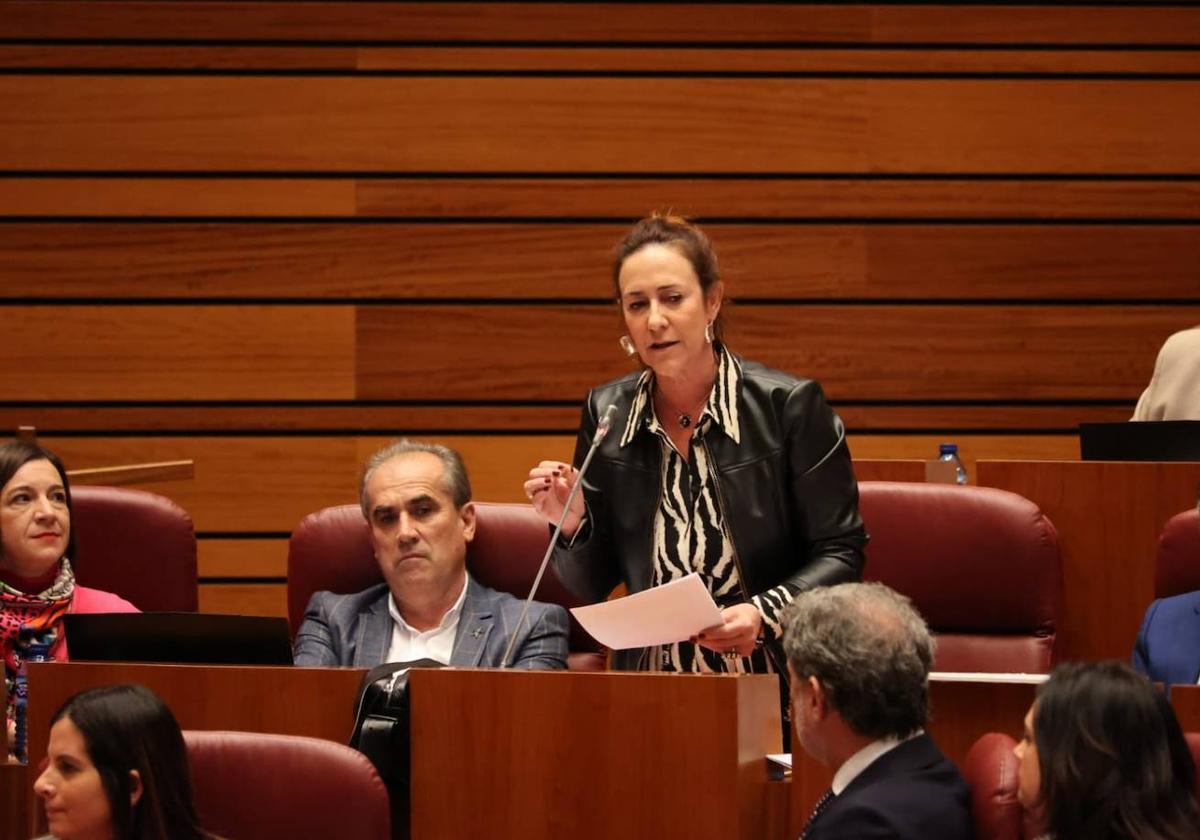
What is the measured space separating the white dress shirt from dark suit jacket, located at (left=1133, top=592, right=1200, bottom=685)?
3.96 ft

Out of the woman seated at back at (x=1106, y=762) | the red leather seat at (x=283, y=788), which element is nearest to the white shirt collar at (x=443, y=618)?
the red leather seat at (x=283, y=788)

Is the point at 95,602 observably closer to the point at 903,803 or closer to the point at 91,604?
the point at 91,604

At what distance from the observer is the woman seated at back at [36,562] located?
9.93 feet

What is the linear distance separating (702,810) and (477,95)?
11.2 ft

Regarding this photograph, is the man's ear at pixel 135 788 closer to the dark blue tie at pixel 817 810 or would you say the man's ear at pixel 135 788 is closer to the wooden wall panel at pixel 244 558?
the dark blue tie at pixel 817 810

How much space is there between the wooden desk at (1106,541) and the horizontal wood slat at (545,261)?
1.83 meters

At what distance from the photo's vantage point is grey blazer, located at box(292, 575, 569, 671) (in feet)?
9.46

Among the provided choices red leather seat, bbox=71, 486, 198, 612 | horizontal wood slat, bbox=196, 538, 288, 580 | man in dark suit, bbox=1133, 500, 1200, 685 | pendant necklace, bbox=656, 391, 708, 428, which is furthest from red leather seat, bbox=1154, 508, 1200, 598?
horizontal wood slat, bbox=196, 538, 288, 580

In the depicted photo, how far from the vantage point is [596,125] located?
5082 mm

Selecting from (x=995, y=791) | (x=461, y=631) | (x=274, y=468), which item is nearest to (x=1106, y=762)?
(x=995, y=791)

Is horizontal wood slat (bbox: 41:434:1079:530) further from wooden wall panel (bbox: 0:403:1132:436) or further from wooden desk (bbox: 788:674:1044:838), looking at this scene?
wooden desk (bbox: 788:674:1044:838)

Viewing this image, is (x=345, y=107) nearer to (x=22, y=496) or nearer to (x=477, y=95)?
(x=477, y=95)

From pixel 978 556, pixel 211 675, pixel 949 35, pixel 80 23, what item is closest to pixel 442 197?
pixel 80 23

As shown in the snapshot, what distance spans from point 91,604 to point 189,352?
2059mm
